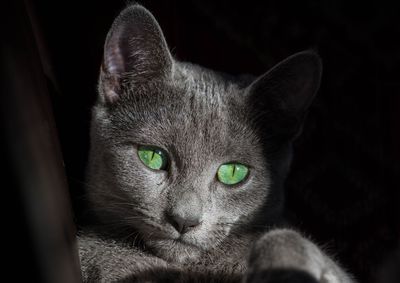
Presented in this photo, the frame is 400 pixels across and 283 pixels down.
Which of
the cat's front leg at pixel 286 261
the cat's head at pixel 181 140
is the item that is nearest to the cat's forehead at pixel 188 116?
the cat's head at pixel 181 140

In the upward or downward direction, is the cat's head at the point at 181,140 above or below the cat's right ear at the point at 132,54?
below

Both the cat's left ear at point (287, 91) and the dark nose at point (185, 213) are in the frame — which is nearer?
the dark nose at point (185, 213)

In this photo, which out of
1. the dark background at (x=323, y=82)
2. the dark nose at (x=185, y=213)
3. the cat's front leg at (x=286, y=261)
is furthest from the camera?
the dark background at (x=323, y=82)

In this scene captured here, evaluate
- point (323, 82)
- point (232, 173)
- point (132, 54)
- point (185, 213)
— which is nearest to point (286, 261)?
point (185, 213)

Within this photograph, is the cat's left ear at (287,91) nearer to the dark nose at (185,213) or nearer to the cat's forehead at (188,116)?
the cat's forehead at (188,116)

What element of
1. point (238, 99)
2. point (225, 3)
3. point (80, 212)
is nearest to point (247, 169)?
point (238, 99)

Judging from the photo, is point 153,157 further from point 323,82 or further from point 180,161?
point 323,82

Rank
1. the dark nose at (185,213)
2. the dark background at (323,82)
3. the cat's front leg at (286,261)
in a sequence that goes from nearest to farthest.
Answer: the cat's front leg at (286,261) < the dark nose at (185,213) < the dark background at (323,82)

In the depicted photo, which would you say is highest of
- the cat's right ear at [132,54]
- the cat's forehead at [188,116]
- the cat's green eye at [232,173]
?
the cat's right ear at [132,54]
